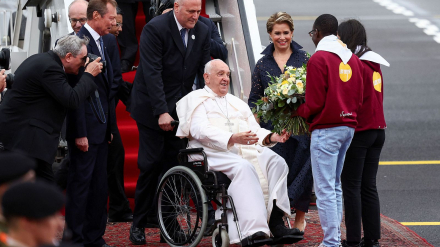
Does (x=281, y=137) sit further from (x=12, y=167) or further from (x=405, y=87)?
(x=405, y=87)

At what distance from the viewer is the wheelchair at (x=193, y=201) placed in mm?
4797

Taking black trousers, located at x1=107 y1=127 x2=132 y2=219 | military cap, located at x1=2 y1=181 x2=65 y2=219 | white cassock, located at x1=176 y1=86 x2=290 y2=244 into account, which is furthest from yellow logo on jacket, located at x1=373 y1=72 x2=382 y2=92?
military cap, located at x1=2 y1=181 x2=65 y2=219

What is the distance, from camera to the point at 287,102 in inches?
194

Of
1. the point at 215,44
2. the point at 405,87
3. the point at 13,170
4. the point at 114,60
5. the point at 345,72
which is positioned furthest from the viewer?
the point at 405,87

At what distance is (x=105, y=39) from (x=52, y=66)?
1.13 metres

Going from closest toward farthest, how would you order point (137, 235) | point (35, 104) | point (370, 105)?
1. point (35, 104)
2. point (370, 105)
3. point (137, 235)

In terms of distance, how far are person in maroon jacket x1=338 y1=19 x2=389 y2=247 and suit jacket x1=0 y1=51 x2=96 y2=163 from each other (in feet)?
6.27

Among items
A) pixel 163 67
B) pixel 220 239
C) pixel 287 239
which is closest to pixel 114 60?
pixel 163 67

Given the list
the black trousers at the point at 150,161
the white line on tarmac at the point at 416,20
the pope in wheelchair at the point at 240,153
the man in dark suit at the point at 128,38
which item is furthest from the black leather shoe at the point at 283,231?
the white line on tarmac at the point at 416,20

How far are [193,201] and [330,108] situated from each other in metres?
1.17

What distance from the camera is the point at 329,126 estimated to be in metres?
4.71

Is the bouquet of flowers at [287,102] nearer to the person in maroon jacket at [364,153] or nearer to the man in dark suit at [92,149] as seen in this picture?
the person in maroon jacket at [364,153]

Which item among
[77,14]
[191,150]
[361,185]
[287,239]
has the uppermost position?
[77,14]

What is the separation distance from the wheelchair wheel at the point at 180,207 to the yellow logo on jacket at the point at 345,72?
3.84ft
